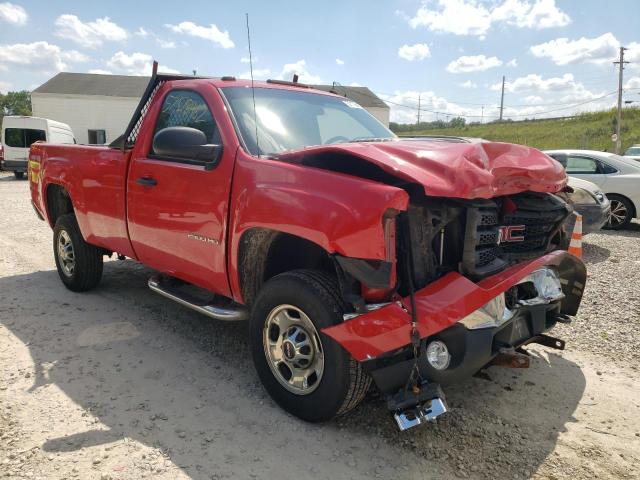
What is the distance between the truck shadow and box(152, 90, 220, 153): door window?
168 centimetres

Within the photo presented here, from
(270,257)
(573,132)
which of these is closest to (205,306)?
(270,257)

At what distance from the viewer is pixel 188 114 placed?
156 inches

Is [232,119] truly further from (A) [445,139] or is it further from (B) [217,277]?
(A) [445,139]

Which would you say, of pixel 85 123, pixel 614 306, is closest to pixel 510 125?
pixel 85 123

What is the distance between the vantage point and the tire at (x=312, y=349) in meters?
2.73

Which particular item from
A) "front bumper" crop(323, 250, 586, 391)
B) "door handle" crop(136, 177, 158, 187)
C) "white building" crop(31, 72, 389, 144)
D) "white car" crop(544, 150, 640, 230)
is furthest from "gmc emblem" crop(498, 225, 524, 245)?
"white building" crop(31, 72, 389, 144)

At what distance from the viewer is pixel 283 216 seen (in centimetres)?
283

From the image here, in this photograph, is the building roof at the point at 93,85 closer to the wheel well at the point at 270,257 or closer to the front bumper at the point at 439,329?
the wheel well at the point at 270,257

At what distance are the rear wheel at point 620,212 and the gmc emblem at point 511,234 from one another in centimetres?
821

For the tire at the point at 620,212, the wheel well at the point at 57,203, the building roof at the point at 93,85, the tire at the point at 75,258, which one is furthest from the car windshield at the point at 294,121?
the building roof at the point at 93,85

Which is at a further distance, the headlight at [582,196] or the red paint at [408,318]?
the headlight at [582,196]

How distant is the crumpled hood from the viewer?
2488mm

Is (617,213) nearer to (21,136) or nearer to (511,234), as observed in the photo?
(511,234)

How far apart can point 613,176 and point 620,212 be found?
714 millimetres
